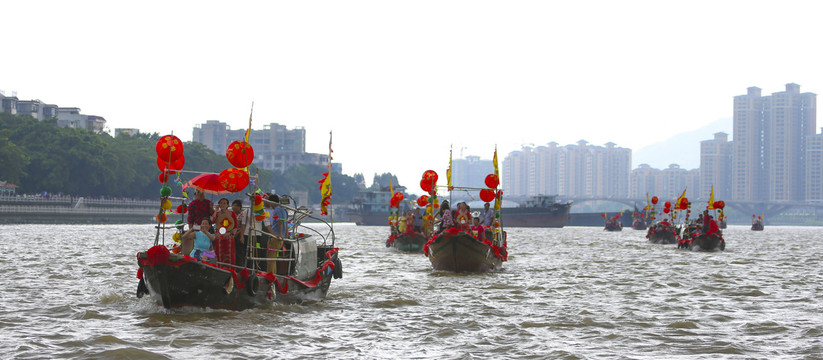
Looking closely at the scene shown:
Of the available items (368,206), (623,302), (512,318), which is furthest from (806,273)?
(368,206)

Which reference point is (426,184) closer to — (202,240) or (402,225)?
(402,225)

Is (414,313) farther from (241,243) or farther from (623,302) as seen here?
(623,302)

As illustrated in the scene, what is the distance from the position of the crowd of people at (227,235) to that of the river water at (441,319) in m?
0.96

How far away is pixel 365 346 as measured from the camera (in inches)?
528

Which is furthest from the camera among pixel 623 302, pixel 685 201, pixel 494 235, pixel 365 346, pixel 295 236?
pixel 685 201

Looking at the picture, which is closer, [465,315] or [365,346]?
[365,346]

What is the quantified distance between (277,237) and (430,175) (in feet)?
55.5

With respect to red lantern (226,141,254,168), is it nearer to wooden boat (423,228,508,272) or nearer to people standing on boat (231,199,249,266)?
people standing on boat (231,199,249,266)

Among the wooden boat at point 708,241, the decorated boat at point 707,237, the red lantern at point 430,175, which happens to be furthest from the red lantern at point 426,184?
the wooden boat at point 708,241

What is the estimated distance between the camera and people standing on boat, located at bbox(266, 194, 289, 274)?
56.0ft

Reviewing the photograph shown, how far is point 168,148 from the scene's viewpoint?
51.5 ft

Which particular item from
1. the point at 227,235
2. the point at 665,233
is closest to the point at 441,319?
the point at 227,235

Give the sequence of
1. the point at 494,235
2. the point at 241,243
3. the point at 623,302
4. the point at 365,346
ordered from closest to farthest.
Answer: the point at 365,346 < the point at 241,243 < the point at 623,302 < the point at 494,235

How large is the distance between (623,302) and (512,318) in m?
3.83
